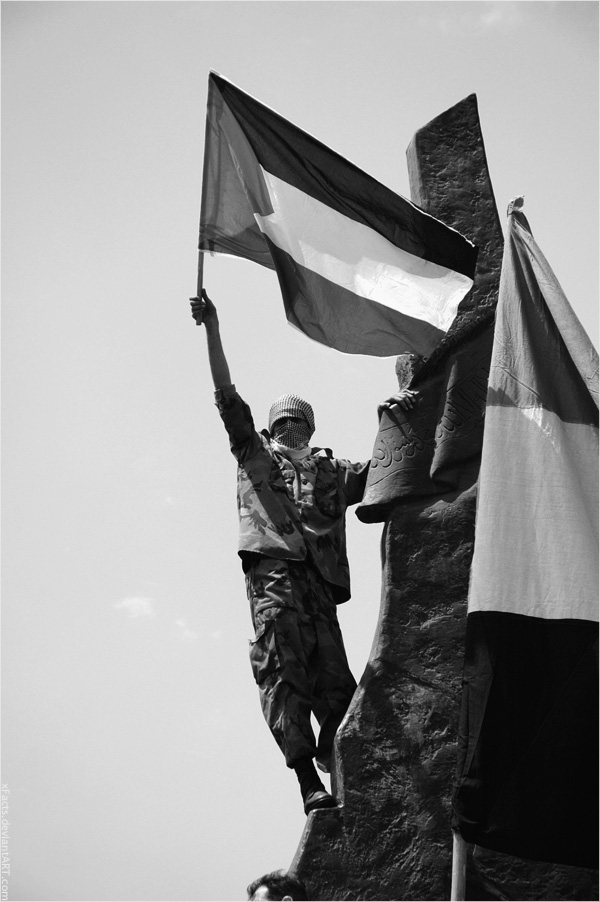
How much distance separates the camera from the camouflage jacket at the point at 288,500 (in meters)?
6.88

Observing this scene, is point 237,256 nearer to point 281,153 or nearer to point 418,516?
point 281,153

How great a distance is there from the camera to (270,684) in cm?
652

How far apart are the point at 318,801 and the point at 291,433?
7.68 ft

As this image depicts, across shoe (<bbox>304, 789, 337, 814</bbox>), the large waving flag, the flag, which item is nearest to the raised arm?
the large waving flag

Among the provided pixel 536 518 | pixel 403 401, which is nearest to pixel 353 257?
pixel 403 401

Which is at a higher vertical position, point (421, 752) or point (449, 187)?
point (449, 187)

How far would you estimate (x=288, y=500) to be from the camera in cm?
702

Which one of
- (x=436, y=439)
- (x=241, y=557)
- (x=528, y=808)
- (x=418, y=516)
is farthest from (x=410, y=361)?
(x=528, y=808)

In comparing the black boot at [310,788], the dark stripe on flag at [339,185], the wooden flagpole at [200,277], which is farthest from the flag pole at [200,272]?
the black boot at [310,788]

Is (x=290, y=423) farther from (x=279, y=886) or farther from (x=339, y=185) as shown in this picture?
(x=279, y=886)

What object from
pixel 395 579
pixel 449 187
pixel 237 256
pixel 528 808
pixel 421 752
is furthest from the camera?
pixel 449 187

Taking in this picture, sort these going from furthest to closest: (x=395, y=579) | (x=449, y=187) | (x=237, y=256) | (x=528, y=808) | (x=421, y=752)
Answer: (x=449, y=187), (x=237, y=256), (x=395, y=579), (x=421, y=752), (x=528, y=808)

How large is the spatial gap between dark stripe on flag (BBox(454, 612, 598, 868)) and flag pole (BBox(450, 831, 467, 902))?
0.13 ft

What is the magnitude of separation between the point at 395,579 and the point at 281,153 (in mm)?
2642
